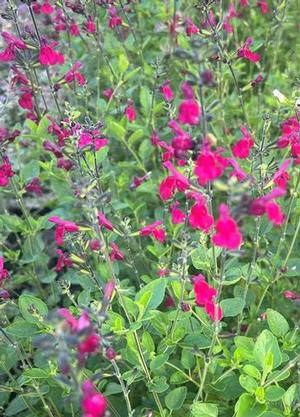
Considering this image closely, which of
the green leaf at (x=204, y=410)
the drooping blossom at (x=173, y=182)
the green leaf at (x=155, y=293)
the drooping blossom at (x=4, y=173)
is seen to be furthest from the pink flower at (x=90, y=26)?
the green leaf at (x=204, y=410)

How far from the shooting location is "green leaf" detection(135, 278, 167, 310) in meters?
2.35

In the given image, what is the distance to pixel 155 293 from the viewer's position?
2381 millimetres

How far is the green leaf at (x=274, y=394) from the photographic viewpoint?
2.18m

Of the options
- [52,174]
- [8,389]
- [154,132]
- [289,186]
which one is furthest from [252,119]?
[8,389]

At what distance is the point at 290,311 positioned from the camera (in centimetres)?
316

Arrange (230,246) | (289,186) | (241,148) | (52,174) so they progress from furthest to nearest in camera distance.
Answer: (289,186)
(52,174)
(241,148)
(230,246)

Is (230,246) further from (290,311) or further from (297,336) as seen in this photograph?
(290,311)

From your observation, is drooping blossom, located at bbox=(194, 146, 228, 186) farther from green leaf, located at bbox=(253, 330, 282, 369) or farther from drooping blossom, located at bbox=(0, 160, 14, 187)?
drooping blossom, located at bbox=(0, 160, 14, 187)

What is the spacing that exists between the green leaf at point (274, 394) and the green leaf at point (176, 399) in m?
0.37

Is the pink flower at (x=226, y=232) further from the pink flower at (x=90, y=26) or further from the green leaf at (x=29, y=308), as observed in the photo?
the pink flower at (x=90, y=26)

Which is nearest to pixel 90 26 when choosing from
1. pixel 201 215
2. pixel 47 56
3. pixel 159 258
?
pixel 47 56

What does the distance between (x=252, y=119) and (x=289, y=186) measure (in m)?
0.63

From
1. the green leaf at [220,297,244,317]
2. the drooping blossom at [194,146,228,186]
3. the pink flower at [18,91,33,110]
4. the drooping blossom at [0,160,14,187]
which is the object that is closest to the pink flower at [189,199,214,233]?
the drooping blossom at [194,146,228,186]

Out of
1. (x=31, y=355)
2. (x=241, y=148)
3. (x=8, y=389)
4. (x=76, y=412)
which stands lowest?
(x=76, y=412)
